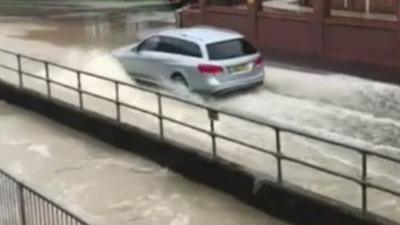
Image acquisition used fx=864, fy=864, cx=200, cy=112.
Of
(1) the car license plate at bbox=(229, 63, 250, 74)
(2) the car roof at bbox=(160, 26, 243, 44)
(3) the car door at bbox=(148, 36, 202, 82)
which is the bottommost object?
(1) the car license plate at bbox=(229, 63, 250, 74)

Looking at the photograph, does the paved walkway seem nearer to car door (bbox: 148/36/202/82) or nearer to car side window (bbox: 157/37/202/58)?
car door (bbox: 148/36/202/82)

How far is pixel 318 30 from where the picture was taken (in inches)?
1037

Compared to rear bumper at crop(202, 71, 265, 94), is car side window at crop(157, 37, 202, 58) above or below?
above

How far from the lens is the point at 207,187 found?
13.4 metres

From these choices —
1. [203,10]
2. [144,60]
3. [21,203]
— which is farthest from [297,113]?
[203,10]

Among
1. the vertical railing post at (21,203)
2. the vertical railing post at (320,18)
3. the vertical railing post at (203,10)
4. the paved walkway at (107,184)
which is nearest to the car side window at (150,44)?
the paved walkway at (107,184)

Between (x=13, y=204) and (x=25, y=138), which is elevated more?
(x=13, y=204)

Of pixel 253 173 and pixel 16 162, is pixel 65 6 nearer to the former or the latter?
pixel 16 162

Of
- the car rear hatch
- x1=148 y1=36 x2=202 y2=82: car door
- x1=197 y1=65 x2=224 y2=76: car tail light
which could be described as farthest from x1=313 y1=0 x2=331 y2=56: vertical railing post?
x1=197 y1=65 x2=224 y2=76: car tail light

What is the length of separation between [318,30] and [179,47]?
5783 millimetres

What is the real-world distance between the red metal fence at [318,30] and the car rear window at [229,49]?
4249mm

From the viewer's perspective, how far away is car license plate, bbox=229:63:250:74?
2161 cm

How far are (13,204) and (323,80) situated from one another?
579 inches

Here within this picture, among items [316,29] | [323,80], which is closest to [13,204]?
[323,80]
